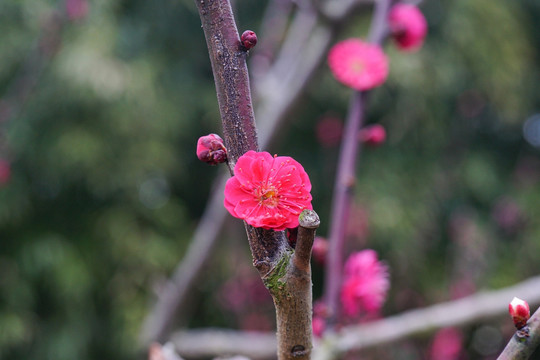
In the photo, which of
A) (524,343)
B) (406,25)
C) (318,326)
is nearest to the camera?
(524,343)

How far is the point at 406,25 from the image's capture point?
1.05 metres

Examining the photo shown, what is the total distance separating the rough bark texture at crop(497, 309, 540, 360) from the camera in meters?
0.34

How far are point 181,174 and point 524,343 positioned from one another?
2.41 m

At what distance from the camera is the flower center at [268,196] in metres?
0.40

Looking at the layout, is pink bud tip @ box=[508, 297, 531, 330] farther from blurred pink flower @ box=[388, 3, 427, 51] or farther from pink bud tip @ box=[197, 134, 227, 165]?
blurred pink flower @ box=[388, 3, 427, 51]

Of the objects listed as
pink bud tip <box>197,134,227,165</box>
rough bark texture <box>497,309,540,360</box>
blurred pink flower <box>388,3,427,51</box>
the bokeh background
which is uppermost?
the bokeh background

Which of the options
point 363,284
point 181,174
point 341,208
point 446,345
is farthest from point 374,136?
point 181,174

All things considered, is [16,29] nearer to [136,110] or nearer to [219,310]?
[136,110]

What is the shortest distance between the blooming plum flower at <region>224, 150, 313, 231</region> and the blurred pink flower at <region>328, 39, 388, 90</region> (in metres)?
0.54

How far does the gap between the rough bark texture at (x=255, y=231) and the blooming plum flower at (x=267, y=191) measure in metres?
0.01

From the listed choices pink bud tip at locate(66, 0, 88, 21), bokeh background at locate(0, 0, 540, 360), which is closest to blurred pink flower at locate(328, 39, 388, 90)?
bokeh background at locate(0, 0, 540, 360)

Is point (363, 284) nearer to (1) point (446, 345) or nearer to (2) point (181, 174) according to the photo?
(1) point (446, 345)

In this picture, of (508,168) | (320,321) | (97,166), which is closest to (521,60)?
(508,168)

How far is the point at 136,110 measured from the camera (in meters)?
2.35
